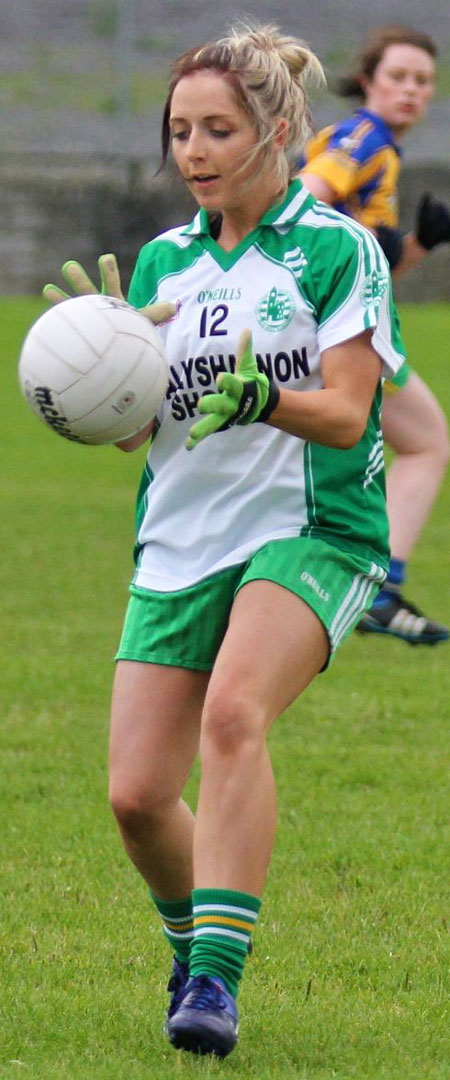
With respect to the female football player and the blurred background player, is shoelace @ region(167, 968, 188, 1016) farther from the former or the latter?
the blurred background player

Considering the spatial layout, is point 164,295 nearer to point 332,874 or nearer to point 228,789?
point 228,789

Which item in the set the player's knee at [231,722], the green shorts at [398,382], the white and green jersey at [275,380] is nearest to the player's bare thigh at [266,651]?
the player's knee at [231,722]

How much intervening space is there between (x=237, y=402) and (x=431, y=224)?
164 inches

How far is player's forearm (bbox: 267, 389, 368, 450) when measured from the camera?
3.44 metres

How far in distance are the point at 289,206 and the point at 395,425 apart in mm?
3521

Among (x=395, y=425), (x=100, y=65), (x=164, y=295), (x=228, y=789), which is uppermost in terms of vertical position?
(x=164, y=295)

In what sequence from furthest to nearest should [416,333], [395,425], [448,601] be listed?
1. [416,333]
2. [448,601]
3. [395,425]

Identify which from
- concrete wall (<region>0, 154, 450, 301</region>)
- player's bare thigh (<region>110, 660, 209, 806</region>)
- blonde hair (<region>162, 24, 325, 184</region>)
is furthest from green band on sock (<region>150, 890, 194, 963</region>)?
concrete wall (<region>0, 154, 450, 301</region>)

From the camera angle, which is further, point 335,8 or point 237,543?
point 335,8

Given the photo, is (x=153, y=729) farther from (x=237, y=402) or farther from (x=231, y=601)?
(x=237, y=402)

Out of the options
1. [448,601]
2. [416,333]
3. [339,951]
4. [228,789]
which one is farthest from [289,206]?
[416,333]

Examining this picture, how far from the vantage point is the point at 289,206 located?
148 inches

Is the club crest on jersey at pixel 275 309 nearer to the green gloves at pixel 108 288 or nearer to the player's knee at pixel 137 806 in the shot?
the green gloves at pixel 108 288

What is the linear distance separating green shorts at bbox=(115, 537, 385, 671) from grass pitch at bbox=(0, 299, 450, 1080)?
0.74 meters
